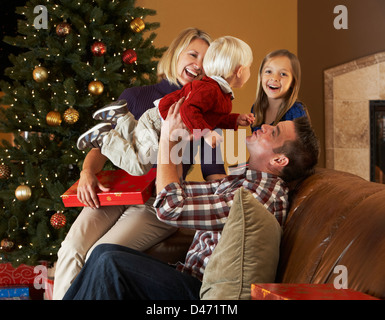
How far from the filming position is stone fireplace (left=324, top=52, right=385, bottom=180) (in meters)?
5.24

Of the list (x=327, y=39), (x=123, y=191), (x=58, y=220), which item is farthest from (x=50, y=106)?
(x=327, y=39)

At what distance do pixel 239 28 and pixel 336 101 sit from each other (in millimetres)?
1342

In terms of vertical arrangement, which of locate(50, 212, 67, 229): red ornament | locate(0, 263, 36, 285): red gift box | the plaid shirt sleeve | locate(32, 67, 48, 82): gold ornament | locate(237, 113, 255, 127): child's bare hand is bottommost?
locate(0, 263, 36, 285): red gift box

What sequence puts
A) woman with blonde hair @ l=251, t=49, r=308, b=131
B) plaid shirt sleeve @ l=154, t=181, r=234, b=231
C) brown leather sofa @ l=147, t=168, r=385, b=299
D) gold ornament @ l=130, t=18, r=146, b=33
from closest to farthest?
brown leather sofa @ l=147, t=168, r=385, b=299 < plaid shirt sleeve @ l=154, t=181, r=234, b=231 < woman with blonde hair @ l=251, t=49, r=308, b=131 < gold ornament @ l=130, t=18, r=146, b=33

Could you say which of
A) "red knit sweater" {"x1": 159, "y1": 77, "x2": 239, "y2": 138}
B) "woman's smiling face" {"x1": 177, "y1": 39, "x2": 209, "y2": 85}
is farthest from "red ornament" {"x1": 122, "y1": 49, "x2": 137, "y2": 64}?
"red knit sweater" {"x1": 159, "y1": 77, "x2": 239, "y2": 138}

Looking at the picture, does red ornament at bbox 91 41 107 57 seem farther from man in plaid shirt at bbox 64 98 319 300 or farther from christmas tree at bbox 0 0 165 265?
man in plaid shirt at bbox 64 98 319 300

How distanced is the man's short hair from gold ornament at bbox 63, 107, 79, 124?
183 centimetres

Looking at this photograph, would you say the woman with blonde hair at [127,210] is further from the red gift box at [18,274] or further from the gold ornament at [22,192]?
the red gift box at [18,274]

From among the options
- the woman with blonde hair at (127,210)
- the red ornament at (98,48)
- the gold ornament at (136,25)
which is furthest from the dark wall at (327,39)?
the woman with blonde hair at (127,210)

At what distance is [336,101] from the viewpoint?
5371 millimetres

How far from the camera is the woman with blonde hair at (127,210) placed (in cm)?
214

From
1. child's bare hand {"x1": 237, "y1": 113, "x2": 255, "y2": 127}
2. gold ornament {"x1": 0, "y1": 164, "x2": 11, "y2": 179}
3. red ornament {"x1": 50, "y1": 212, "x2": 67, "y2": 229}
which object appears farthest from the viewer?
gold ornament {"x1": 0, "y1": 164, "x2": 11, "y2": 179}
